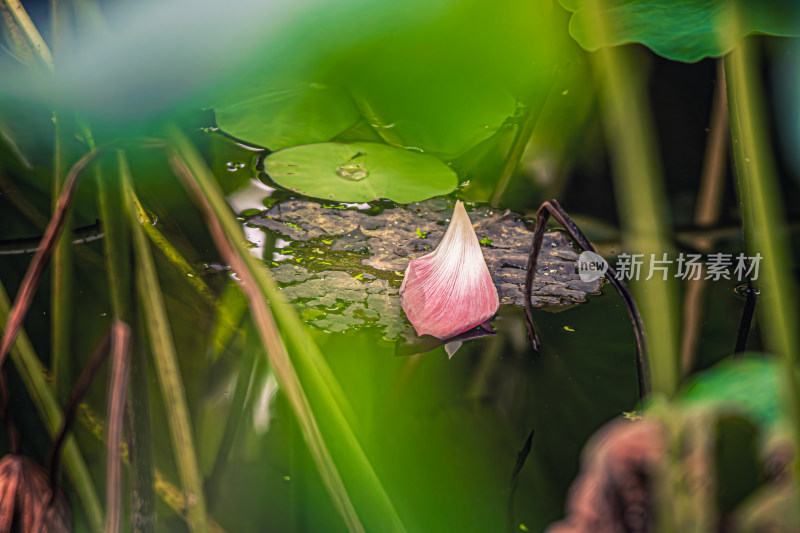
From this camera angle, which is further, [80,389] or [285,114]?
[285,114]

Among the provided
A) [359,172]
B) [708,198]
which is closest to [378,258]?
[359,172]

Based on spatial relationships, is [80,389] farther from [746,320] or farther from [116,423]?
[746,320]

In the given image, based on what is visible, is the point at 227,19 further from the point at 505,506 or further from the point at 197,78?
the point at 505,506

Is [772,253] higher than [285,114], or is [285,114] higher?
[285,114]

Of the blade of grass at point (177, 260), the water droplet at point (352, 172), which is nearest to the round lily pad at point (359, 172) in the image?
the water droplet at point (352, 172)

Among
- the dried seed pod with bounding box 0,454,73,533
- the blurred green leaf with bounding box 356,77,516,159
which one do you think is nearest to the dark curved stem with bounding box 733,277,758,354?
the blurred green leaf with bounding box 356,77,516,159

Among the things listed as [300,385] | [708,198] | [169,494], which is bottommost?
[169,494]

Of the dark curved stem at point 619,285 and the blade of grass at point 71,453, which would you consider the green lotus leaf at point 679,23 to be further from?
the blade of grass at point 71,453
